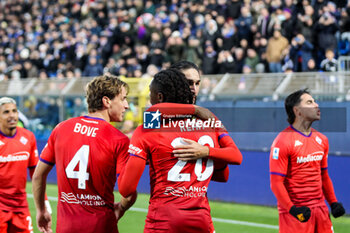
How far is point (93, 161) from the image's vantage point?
4113 mm

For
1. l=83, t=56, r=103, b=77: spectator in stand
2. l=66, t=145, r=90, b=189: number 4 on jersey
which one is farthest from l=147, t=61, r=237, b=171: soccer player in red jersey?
l=83, t=56, r=103, b=77: spectator in stand

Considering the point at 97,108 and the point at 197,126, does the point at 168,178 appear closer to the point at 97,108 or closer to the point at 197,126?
the point at 197,126

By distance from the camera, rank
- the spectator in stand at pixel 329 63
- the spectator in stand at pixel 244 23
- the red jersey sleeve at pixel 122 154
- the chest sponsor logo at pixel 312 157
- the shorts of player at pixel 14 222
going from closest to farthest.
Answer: the red jersey sleeve at pixel 122 154, the chest sponsor logo at pixel 312 157, the shorts of player at pixel 14 222, the spectator in stand at pixel 329 63, the spectator in stand at pixel 244 23

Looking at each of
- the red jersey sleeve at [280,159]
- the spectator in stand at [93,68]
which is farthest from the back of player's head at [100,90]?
the spectator in stand at [93,68]

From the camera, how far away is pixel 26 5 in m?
26.7

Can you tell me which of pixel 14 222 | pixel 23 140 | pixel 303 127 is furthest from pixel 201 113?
pixel 23 140

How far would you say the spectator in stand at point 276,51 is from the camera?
13.8 meters

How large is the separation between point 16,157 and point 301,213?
325cm

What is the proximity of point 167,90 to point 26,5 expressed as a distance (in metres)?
24.7

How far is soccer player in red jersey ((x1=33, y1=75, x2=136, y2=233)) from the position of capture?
4117mm

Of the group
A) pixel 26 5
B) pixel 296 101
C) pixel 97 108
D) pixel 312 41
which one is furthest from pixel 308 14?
pixel 26 5

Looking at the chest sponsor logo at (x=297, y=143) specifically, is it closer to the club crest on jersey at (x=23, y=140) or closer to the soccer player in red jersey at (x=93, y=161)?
the soccer player in red jersey at (x=93, y=161)

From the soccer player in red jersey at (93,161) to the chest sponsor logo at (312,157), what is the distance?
2183 millimetres

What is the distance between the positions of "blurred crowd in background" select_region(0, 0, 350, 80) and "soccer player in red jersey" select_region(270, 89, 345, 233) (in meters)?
7.06
